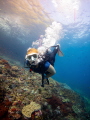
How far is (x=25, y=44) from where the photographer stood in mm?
36938

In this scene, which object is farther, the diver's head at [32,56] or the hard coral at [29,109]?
the hard coral at [29,109]

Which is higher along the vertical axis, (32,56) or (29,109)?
(32,56)

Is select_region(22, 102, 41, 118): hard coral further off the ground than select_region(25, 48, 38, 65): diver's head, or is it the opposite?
select_region(25, 48, 38, 65): diver's head

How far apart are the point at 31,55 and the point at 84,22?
77.3 ft

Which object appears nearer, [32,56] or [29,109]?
[32,56]

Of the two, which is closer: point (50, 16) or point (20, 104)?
point (20, 104)

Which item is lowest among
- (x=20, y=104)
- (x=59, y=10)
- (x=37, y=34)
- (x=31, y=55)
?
(x=20, y=104)

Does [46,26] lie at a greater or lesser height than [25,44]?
lesser

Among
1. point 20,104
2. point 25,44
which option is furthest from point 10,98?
point 25,44

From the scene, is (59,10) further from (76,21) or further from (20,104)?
(20,104)

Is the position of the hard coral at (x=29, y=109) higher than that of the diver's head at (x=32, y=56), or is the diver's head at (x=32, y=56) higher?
the diver's head at (x=32, y=56)

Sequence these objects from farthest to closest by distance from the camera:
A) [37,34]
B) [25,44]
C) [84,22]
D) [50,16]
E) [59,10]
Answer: [25,44]
[37,34]
[84,22]
[50,16]
[59,10]

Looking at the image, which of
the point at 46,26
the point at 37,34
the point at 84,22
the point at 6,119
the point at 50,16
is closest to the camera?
the point at 6,119

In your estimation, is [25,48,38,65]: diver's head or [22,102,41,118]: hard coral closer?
[25,48,38,65]: diver's head
